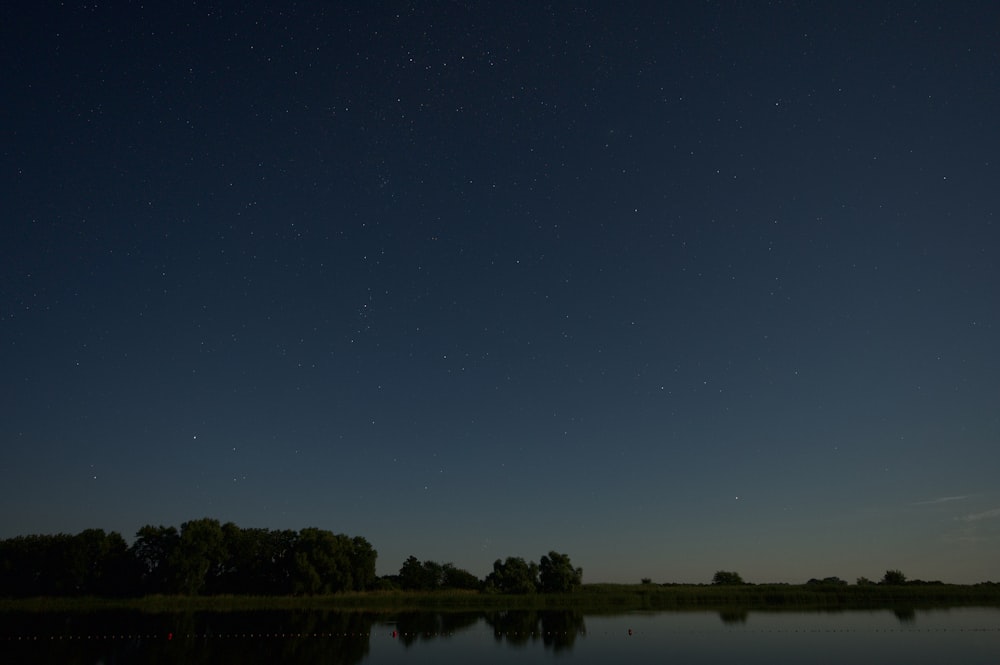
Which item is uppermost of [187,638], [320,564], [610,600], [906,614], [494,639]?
[320,564]

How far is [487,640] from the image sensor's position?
37156mm

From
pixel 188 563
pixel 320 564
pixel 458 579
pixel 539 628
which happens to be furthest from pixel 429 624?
pixel 458 579

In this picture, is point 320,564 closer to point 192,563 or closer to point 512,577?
point 192,563

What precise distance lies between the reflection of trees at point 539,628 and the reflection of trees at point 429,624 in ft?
6.89

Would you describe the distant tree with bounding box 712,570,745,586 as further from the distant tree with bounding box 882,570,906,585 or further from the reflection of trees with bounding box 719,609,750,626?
the reflection of trees with bounding box 719,609,750,626

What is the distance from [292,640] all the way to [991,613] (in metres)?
59.6

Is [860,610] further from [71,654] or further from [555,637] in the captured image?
[71,654]

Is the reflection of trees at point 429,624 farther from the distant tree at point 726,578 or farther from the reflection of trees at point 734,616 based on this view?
the distant tree at point 726,578

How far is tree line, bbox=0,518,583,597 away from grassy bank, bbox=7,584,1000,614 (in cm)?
298

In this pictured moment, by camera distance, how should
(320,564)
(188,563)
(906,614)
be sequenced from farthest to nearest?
(320,564)
(188,563)
(906,614)

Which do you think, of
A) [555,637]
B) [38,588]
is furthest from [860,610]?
[38,588]

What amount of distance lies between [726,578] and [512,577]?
59.1 metres

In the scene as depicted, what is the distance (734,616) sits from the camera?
2157 inches

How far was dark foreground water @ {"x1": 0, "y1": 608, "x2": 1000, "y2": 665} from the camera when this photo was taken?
94.8ft
